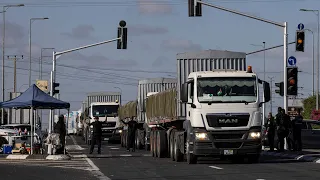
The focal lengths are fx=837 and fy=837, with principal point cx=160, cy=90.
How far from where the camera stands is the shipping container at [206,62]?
99.3ft

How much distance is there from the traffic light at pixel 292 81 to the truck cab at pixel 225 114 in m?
8.05

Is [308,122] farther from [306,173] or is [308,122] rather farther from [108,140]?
[108,140]

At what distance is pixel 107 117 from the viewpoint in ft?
189

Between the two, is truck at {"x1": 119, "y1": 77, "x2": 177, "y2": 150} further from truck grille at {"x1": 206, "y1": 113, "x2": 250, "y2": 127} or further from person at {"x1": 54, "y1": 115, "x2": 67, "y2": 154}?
truck grille at {"x1": 206, "y1": 113, "x2": 250, "y2": 127}

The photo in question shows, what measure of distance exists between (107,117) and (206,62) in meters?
27.8

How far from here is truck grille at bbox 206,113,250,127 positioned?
87.2 ft

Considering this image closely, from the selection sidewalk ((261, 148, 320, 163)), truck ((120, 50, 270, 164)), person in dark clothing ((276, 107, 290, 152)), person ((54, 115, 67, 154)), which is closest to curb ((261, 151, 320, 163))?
sidewalk ((261, 148, 320, 163))

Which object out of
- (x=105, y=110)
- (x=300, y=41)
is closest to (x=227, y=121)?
(x=300, y=41)

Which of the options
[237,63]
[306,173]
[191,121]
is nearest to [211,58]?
[237,63]

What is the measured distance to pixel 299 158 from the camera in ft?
101

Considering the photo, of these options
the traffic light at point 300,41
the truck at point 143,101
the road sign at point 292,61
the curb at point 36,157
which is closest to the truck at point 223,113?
the curb at point 36,157

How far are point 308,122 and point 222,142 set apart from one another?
45.7ft

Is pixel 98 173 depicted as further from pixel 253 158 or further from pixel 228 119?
pixel 253 158

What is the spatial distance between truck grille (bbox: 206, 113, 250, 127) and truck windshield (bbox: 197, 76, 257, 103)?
17.8 inches
